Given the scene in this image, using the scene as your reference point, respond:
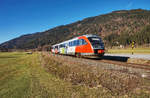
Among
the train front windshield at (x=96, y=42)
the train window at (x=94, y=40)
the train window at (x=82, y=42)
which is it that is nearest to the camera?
the train front windshield at (x=96, y=42)

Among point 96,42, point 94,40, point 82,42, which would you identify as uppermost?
point 94,40

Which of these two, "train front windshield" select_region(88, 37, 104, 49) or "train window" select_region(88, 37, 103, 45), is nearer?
"train front windshield" select_region(88, 37, 104, 49)

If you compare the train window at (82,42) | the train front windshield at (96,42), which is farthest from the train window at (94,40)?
the train window at (82,42)

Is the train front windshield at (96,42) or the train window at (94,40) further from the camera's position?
the train window at (94,40)

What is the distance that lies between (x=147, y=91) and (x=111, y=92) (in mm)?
1478

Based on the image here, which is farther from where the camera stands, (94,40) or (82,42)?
(82,42)

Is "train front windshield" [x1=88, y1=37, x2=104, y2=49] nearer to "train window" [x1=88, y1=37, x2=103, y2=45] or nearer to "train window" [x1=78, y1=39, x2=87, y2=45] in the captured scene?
"train window" [x1=88, y1=37, x2=103, y2=45]

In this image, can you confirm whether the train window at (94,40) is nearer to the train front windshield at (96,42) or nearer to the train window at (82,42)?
the train front windshield at (96,42)

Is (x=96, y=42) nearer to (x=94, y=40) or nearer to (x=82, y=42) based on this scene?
(x=94, y=40)

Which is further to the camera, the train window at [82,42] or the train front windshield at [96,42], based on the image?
the train window at [82,42]

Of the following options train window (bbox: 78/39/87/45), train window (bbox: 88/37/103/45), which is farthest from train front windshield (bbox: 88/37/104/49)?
train window (bbox: 78/39/87/45)

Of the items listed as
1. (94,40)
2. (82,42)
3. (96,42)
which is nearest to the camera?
(96,42)

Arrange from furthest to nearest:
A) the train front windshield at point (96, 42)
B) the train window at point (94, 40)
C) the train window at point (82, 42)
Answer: the train window at point (82, 42)
the train window at point (94, 40)
the train front windshield at point (96, 42)

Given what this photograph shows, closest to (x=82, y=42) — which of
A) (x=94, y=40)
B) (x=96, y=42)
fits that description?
(x=94, y=40)
